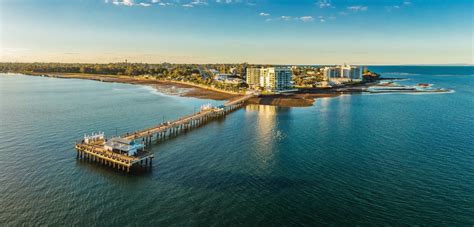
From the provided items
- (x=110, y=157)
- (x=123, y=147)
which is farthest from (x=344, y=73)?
(x=110, y=157)

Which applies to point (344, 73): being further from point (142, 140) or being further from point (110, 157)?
point (110, 157)

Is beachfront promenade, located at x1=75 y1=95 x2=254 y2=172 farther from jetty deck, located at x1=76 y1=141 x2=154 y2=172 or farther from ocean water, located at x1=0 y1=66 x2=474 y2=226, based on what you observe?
ocean water, located at x1=0 y1=66 x2=474 y2=226

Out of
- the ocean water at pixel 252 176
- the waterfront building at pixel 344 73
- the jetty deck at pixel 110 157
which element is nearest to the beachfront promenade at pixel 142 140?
the jetty deck at pixel 110 157

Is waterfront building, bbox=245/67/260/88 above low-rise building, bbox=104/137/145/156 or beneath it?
above

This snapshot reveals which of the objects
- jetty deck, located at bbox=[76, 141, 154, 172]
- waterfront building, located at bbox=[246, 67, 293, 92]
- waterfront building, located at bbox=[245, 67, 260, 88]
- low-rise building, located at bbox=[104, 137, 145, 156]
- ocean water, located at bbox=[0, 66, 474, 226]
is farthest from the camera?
waterfront building, located at bbox=[245, 67, 260, 88]

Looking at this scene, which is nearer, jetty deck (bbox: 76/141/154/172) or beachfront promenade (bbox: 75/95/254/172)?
jetty deck (bbox: 76/141/154/172)

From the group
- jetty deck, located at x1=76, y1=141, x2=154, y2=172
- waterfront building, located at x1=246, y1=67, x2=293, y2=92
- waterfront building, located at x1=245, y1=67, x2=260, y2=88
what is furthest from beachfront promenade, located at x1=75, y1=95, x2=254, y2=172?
waterfront building, located at x1=245, y1=67, x2=260, y2=88
